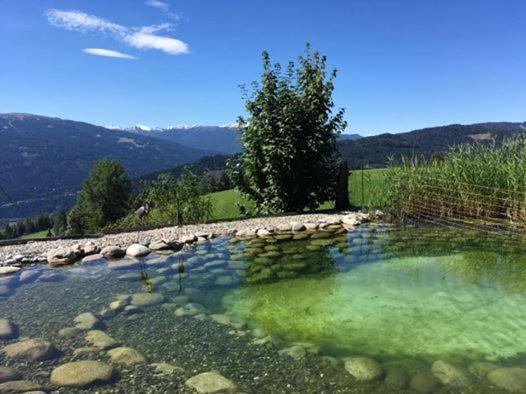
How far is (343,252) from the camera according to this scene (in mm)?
7938

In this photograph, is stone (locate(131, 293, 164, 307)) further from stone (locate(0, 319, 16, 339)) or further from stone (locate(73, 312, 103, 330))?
stone (locate(0, 319, 16, 339))

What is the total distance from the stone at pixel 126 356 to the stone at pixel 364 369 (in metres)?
1.81

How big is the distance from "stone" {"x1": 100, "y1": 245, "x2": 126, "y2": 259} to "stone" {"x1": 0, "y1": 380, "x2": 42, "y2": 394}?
14.5ft

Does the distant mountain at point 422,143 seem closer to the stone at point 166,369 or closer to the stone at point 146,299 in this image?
the stone at point 146,299

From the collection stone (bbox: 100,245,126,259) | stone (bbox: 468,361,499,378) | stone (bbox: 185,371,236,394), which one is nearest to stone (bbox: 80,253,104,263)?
stone (bbox: 100,245,126,259)

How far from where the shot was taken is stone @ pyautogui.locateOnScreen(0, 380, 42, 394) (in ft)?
11.2

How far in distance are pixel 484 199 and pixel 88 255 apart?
316 inches

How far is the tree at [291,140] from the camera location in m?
11.8

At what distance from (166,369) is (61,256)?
15.9 feet

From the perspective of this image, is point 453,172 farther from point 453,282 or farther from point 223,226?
point 223,226

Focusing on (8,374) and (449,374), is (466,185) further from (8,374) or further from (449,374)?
(8,374)

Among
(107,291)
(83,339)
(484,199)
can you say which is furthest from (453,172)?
(83,339)

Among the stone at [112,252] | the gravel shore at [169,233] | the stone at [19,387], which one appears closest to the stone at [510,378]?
the stone at [19,387]

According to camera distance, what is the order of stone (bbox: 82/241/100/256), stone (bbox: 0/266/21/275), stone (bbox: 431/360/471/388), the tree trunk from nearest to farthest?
stone (bbox: 431/360/471/388) < stone (bbox: 0/266/21/275) < stone (bbox: 82/241/100/256) < the tree trunk
